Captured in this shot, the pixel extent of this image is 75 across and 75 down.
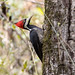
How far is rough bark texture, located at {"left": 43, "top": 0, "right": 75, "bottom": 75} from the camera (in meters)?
1.97

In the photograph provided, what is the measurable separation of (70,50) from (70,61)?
0.10 meters

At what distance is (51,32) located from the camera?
216 cm

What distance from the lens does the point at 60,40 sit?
197cm

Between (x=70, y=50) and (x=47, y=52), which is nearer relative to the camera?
(x=70, y=50)

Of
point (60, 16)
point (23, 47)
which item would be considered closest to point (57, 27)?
point (60, 16)

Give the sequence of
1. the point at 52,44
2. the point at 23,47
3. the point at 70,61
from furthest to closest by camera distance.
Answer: the point at 23,47, the point at 52,44, the point at 70,61

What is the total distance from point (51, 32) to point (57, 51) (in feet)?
0.72

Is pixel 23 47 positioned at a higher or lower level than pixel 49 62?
lower

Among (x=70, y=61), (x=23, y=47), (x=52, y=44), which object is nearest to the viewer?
(x=70, y=61)

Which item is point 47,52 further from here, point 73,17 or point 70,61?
point 73,17

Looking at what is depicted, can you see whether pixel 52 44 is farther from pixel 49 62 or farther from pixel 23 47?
pixel 23 47

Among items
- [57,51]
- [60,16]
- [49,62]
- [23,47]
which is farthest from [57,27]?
[23,47]

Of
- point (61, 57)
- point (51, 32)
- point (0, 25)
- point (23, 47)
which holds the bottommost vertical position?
point (23, 47)

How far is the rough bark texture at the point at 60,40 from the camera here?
197 centimetres
